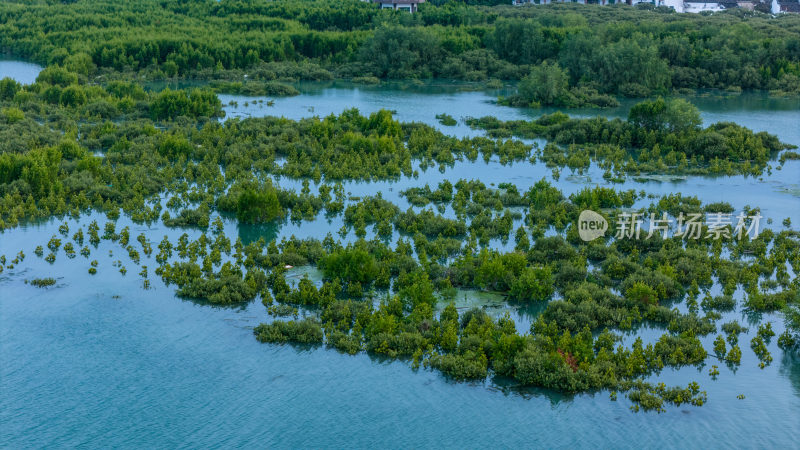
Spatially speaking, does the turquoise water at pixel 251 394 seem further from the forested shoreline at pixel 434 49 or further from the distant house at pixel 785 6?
the distant house at pixel 785 6

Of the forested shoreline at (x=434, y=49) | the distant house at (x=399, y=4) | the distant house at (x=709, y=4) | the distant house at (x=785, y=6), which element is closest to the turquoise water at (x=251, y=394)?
the forested shoreline at (x=434, y=49)

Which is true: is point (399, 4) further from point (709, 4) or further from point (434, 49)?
point (709, 4)

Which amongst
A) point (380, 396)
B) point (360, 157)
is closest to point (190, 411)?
point (380, 396)

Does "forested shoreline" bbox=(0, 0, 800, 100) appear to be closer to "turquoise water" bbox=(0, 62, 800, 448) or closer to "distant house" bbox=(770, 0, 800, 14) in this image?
"distant house" bbox=(770, 0, 800, 14)

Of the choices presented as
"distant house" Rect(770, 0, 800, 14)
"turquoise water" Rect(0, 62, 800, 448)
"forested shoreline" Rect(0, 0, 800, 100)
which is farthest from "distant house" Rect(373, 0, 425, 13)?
"turquoise water" Rect(0, 62, 800, 448)

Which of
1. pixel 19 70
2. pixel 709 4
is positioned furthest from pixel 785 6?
pixel 19 70

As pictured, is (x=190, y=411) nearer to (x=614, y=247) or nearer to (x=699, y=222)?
(x=614, y=247)
